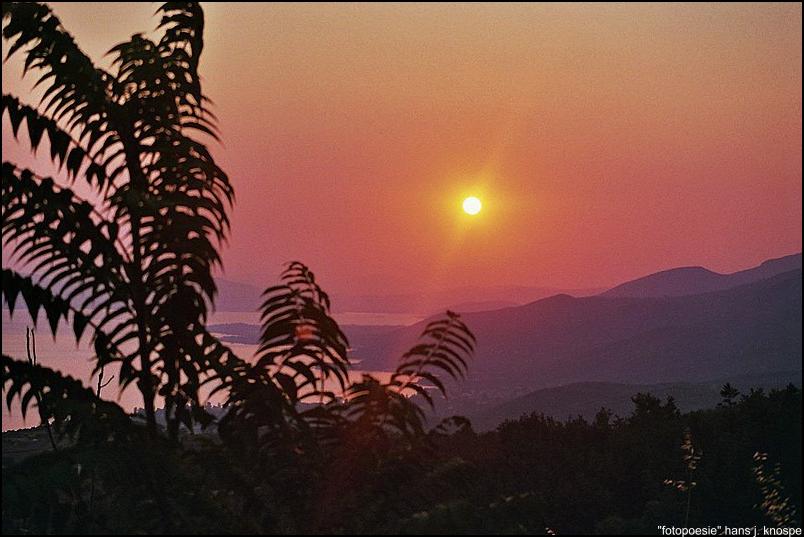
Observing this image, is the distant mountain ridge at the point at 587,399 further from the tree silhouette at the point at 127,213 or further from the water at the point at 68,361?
the tree silhouette at the point at 127,213

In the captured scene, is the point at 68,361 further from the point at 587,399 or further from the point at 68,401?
the point at 68,401

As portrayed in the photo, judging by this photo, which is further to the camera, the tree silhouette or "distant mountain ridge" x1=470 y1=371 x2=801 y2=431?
"distant mountain ridge" x1=470 y1=371 x2=801 y2=431

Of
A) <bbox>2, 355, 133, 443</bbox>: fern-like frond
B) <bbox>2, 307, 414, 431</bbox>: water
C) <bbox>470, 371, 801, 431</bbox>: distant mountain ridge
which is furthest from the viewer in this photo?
<bbox>470, 371, 801, 431</bbox>: distant mountain ridge

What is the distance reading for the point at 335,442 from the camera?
23.4ft

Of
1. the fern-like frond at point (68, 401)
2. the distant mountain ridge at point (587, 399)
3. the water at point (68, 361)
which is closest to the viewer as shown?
the fern-like frond at point (68, 401)

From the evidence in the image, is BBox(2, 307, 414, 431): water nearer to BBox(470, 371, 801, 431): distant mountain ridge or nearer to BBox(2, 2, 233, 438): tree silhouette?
BBox(2, 2, 233, 438): tree silhouette

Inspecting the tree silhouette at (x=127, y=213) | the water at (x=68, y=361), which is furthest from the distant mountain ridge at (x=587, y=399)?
the tree silhouette at (x=127, y=213)

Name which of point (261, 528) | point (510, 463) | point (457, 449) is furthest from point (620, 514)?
point (261, 528)

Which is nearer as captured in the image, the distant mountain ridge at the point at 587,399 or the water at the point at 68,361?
the water at the point at 68,361

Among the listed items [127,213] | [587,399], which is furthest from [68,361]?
[127,213]

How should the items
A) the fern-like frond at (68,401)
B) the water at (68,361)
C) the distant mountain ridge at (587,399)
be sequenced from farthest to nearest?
the distant mountain ridge at (587,399) → the water at (68,361) → the fern-like frond at (68,401)

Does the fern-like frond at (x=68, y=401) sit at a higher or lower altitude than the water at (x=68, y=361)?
lower

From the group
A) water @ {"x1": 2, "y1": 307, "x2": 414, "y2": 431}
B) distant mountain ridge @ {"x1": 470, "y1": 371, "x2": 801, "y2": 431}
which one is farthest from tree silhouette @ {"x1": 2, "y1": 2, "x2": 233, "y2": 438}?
distant mountain ridge @ {"x1": 470, "y1": 371, "x2": 801, "y2": 431}

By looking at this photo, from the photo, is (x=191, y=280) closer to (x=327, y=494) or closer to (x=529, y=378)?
(x=327, y=494)
